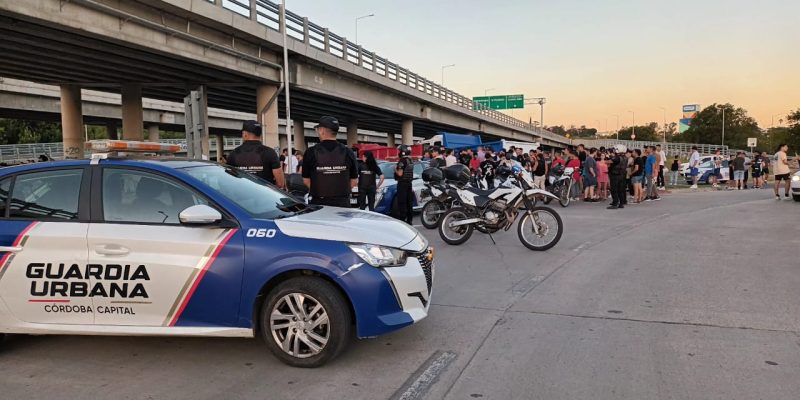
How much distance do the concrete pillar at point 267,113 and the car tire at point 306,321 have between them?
2100 cm

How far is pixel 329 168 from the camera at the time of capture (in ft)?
21.5

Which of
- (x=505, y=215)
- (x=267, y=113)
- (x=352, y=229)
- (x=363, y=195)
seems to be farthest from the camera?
(x=267, y=113)

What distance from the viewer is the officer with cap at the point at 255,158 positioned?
701 cm

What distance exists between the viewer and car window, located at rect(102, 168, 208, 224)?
4156 mm

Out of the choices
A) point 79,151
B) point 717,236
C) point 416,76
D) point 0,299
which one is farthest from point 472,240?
point 416,76

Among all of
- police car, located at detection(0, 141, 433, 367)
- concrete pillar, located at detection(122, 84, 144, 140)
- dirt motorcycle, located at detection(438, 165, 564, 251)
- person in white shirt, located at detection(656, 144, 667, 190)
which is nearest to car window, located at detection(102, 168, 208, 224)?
police car, located at detection(0, 141, 433, 367)

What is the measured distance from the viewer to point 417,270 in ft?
14.0

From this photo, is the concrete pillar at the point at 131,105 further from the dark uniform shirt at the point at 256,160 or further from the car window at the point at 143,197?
the car window at the point at 143,197

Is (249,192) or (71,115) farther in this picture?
(71,115)

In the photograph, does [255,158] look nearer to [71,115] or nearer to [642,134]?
[71,115]

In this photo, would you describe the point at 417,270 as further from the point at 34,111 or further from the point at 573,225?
the point at 34,111

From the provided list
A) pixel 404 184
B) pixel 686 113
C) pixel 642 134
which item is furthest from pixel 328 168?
pixel 686 113

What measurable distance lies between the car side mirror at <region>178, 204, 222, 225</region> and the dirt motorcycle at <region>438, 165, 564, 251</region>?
18.5 feet

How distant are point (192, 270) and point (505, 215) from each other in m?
5.98
